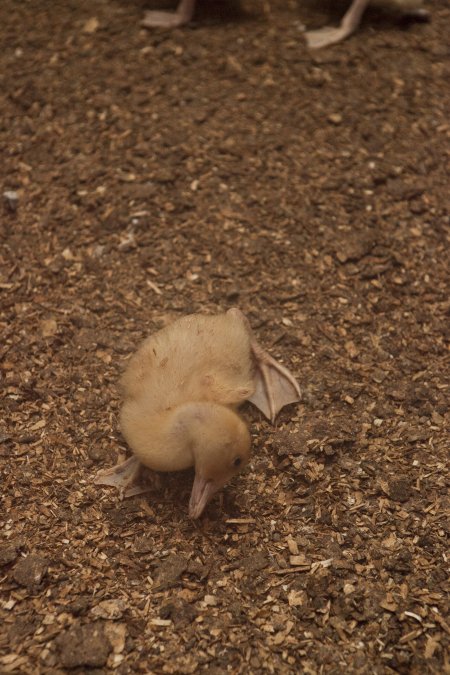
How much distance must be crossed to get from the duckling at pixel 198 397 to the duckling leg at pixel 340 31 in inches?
88.7

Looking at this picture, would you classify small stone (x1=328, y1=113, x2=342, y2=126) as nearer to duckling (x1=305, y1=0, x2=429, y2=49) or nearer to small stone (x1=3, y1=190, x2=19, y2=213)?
duckling (x1=305, y1=0, x2=429, y2=49)

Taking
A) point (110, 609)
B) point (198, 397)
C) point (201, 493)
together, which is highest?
point (198, 397)

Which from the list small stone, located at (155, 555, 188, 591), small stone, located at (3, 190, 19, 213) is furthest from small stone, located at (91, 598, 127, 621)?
small stone, located at (3, 190, 19, 213)

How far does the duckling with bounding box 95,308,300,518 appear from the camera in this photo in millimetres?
→ 2621

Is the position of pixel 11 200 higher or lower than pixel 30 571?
higher

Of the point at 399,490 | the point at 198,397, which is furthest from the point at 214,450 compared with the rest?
the point at 399,490

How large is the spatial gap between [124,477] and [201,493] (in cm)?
33

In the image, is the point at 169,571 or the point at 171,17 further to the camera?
the point at 171,17

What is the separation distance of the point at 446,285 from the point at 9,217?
2.17 meters

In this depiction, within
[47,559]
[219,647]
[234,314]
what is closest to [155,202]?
[234,314]

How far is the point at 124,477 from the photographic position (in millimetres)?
2795

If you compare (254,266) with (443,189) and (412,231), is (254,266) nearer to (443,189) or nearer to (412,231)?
(412,231)

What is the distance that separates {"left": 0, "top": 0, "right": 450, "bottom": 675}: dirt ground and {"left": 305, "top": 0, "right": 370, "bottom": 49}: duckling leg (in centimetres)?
7

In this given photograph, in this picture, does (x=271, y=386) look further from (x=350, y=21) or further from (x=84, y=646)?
(x=350, y=21)
